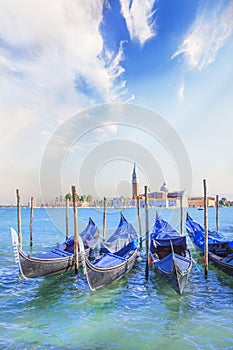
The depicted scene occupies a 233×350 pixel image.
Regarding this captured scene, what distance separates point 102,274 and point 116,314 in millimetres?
1386

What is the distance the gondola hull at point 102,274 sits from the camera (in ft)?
22.6

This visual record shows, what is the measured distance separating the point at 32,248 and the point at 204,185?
10.5 metres

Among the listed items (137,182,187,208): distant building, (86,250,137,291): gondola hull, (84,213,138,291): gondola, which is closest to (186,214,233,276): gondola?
(84,213,138,291): gondola

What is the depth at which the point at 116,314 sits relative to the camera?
598 cm

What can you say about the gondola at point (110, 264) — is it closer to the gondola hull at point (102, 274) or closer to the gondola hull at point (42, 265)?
the gondola hull at point (102, 274)

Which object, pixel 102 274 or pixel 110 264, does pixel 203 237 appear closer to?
pixel 110 264

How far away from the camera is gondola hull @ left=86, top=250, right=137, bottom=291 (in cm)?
689

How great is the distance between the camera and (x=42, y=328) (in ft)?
17.6

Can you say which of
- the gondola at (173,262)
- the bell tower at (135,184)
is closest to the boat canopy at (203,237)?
the gondola at (173,262)

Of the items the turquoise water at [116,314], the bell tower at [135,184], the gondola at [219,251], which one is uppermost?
the bell tower at [135,184]

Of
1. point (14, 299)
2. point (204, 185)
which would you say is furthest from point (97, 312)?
point (204, 185)

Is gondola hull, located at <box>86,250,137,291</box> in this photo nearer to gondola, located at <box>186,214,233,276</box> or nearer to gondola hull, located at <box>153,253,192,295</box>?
gondola hull, located at <box>153,253,192,295</box>

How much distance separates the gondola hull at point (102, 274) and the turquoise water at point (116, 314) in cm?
22

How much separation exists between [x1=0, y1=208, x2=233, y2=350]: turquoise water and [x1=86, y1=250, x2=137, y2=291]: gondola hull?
0.72ft
